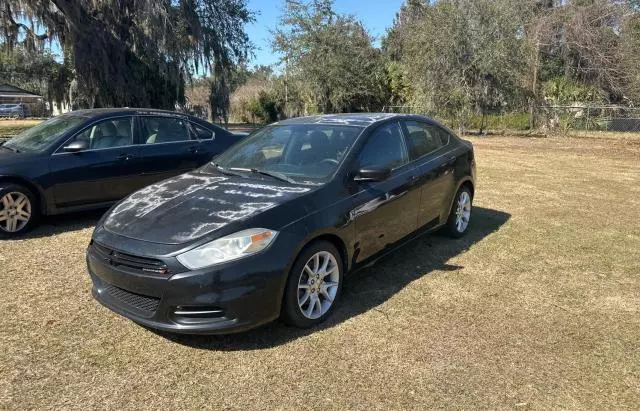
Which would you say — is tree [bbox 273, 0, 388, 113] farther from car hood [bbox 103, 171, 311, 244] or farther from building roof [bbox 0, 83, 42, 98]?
building roof [bbox 0, 83, 42, 98]

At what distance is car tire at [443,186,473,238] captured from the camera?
588cm

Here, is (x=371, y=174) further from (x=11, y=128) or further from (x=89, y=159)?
(x=11, y=128)

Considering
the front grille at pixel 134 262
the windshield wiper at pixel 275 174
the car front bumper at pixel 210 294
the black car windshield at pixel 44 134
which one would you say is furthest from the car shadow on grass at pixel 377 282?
the black car windshield at pixel 44 134

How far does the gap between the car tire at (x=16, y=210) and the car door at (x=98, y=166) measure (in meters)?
0.29

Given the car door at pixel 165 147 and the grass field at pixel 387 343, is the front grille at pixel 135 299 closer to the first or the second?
the grass field at pixel 387 343

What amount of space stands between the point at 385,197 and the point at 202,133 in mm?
4109

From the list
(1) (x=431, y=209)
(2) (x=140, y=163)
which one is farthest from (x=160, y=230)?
(2) (x=140, y=163)

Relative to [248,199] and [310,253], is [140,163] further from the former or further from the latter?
[310,253]

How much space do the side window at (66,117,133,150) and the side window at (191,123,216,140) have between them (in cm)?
101

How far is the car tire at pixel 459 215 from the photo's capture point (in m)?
5.88

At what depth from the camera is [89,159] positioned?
6.31 metres

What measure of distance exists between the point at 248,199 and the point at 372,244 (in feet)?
3.99

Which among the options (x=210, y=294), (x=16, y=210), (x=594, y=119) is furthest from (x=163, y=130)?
(x=594, y=119)

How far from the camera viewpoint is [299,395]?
298 cm
